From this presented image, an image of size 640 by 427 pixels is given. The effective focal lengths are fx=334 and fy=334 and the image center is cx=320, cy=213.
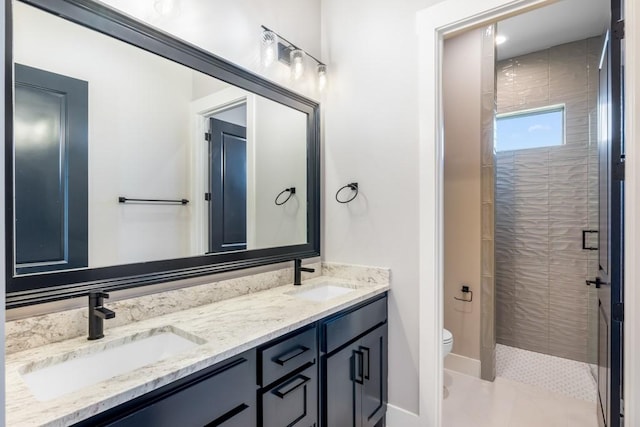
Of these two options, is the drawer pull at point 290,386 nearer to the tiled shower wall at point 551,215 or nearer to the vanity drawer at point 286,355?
the vanity drawer at point 286,355

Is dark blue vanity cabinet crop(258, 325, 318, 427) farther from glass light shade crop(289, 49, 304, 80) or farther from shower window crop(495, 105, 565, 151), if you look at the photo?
shower window crop(495, 105, 565, 151)

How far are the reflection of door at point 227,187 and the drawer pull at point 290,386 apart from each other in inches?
28.3

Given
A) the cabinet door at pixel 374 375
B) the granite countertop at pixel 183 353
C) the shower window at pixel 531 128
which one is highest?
the shower window at pixel 531 128

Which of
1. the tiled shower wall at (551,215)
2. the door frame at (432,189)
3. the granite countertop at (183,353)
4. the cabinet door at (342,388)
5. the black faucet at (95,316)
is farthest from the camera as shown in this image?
the tiled shower wall at (551,215)

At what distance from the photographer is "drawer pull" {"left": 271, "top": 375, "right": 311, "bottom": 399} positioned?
124 centimetres

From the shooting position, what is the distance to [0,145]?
0.50 m

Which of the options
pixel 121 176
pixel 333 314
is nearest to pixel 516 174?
pixel 333 314

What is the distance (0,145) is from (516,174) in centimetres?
344

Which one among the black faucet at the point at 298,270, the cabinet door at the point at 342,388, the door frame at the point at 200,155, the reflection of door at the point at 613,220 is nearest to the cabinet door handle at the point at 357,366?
the cabinet door at the point at 342,388

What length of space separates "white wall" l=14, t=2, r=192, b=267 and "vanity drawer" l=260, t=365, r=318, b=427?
0.73m

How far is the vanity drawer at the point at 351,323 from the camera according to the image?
1506mm

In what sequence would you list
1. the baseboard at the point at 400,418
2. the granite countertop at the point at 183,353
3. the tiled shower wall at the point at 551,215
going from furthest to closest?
the tiled shower wall at the point at 551,215
the baseboard at the point at 400,418
the granite countertop at the point at 183,353

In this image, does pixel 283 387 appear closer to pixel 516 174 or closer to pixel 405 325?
pixel 405 325

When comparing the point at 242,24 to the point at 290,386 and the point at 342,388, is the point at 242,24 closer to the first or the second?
the point at 290,386
